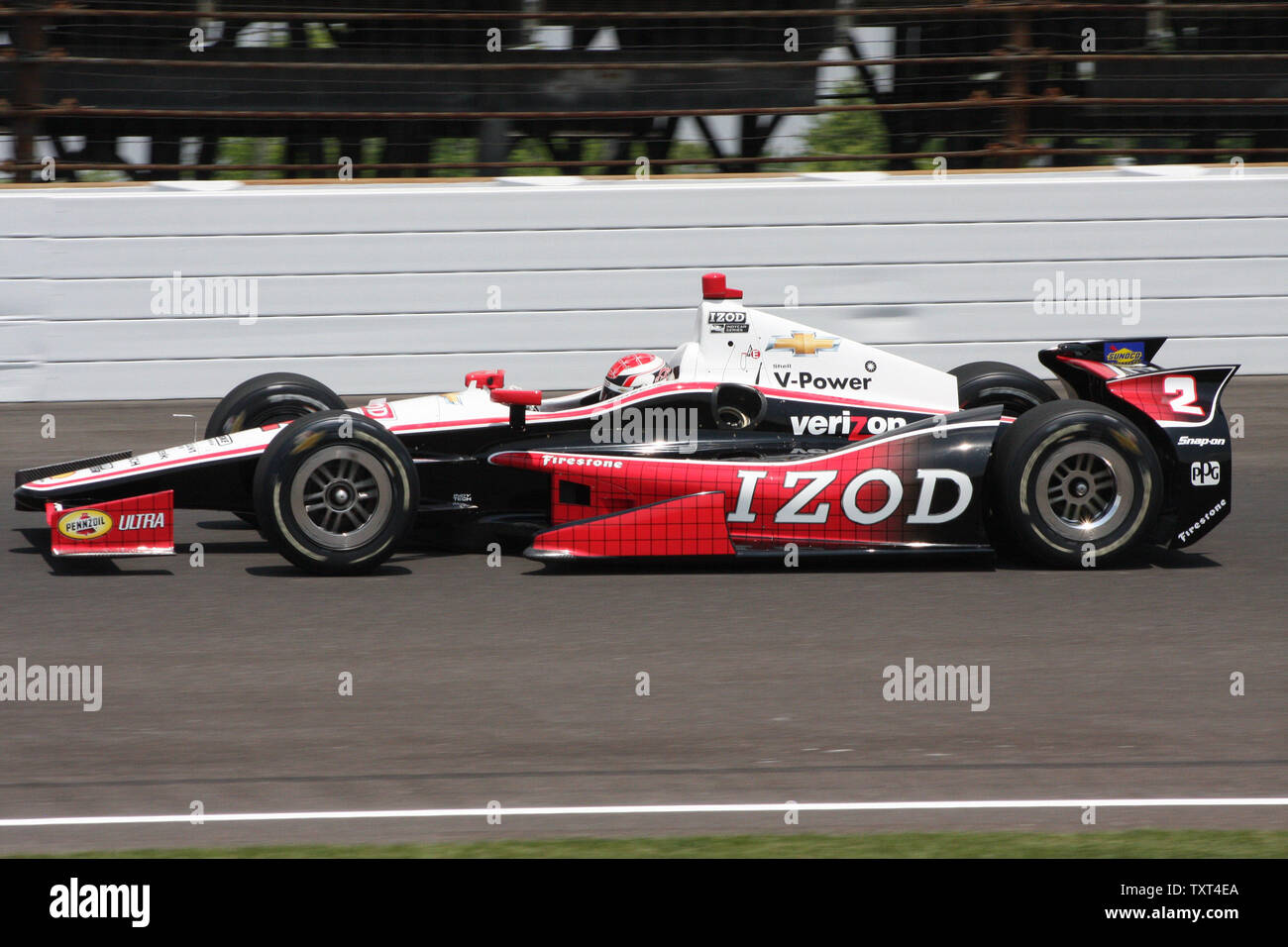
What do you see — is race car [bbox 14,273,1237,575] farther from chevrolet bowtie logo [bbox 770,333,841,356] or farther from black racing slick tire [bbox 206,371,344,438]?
black racing slick tire [bbox 206,371,344,438]

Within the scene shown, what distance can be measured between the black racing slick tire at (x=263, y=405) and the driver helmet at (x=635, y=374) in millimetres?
1468

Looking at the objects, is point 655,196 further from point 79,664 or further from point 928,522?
point 79,664

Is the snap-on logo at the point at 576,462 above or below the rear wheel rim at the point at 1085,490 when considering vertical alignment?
above

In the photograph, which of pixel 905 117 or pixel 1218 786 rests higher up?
pixel 905 117

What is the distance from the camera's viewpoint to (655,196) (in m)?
11.6

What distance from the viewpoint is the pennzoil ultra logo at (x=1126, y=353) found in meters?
7.70

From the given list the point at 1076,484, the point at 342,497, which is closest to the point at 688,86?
the point at 1076,484

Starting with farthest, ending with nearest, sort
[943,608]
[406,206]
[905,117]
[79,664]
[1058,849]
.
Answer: [905,117], [406,206], [943,608], [79,664], [1058,849]

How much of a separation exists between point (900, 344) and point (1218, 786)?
728cm

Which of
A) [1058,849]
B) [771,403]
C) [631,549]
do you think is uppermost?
[771,403]

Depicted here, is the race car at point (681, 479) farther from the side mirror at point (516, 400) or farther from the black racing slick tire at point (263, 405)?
the black racing slick tire at point (263, 405)

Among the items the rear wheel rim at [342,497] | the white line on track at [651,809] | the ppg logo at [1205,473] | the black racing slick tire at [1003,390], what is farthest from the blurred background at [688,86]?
the white line on track at [651,809]

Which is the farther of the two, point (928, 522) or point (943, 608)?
point (928, 522)
